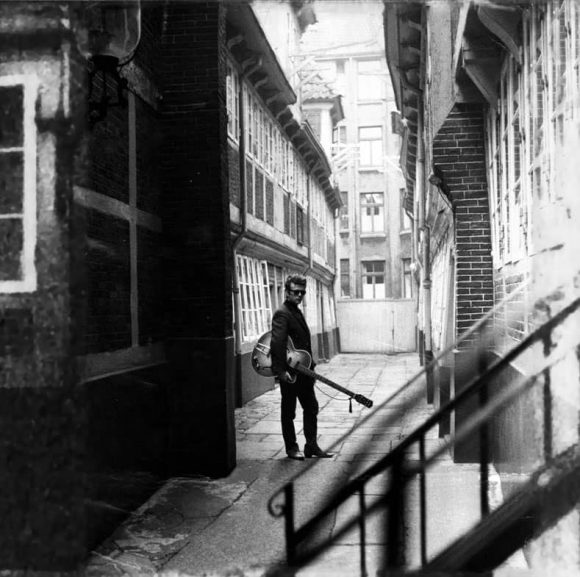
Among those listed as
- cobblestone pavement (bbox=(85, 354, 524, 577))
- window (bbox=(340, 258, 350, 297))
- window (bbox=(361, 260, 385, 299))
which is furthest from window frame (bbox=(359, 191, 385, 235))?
cobblestone pavement (bbox=(85, 354, 524, 577))

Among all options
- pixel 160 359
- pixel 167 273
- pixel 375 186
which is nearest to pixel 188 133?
pixel 167 273

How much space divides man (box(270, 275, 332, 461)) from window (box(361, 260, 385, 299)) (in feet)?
89.2

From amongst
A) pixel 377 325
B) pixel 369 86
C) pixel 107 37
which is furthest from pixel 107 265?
pixel 369 86

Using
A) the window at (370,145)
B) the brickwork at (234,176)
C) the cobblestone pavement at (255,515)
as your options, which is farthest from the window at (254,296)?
the window at (370,145)

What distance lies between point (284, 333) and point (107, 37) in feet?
11.7

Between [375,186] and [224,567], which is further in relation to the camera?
[375,186]

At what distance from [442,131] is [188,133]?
2592 mm

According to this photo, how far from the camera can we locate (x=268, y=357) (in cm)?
851

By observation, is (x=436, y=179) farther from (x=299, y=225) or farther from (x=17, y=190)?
(x=299, y=225)

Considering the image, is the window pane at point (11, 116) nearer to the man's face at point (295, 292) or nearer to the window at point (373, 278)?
the man's face at point (295, 292)

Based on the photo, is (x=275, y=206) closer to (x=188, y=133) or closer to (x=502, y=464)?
(x=188, y=133)

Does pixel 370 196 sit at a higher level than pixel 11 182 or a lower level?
higher

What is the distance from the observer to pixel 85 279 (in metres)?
5.37

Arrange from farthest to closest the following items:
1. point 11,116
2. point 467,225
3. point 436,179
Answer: point 436,179, point 467,225, point 11,116
